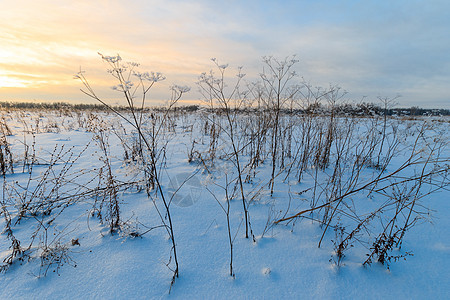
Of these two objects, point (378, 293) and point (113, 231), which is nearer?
point (378, 293)

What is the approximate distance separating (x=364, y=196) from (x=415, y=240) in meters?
0.86

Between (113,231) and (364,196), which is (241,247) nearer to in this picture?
(113,231)

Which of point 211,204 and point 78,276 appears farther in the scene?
point 211,204

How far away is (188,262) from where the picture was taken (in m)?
1.62

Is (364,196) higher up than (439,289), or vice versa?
(364,196)

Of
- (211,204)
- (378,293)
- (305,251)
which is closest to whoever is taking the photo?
(378,293)

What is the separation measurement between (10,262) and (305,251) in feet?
7.10

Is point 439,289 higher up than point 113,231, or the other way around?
point 113,231

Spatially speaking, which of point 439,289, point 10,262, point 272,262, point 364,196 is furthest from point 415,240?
point 10,262

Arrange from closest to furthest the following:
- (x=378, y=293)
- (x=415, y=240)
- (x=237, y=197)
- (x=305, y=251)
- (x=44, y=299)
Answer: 1. (x=44, y=299)
2. (x=378, y=293)
3. (x=305, y=251)
4. (x=415, y=240)
5. (x=237, y=197)

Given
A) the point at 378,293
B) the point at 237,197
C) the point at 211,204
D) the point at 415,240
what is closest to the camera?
the point at 378,293

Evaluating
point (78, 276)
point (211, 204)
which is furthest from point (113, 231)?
point (211, 204)

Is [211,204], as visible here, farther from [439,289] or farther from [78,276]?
[439,289]

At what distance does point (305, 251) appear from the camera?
1777 mm
